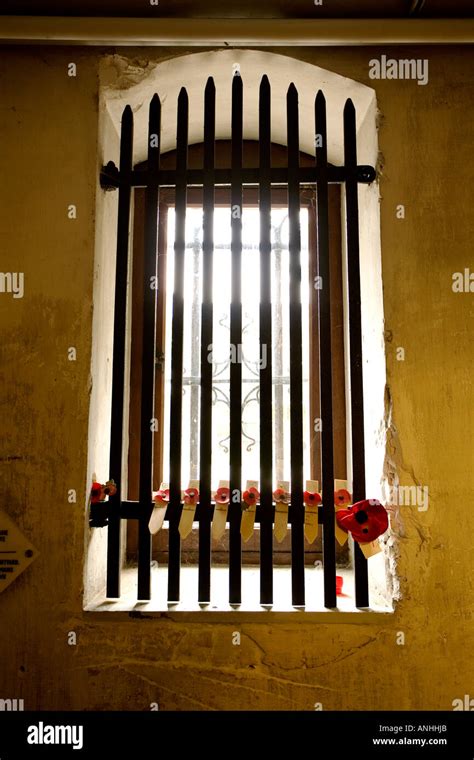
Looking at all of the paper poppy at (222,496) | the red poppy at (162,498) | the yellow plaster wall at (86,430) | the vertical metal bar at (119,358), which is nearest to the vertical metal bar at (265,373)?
the paper poppy at (222,496)

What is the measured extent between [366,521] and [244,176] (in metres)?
1.53

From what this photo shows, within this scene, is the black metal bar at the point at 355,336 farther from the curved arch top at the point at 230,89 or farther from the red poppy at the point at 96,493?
the red poppy at the point at 96,493

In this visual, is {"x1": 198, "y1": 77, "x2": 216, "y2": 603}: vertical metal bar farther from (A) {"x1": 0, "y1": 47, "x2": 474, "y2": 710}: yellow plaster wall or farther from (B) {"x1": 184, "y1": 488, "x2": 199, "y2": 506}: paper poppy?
(A) {"x1": 0, "y1": 47, "x2": 474, "y2": 710}: yellow plaster wall

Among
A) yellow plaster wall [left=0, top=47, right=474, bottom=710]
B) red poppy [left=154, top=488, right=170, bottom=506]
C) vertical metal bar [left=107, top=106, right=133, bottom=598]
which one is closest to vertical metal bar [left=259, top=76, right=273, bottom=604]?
yellow plaster wall [left=0, top=47, right=474, bottom=710]

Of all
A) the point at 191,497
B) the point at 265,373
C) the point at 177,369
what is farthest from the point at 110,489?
the point at 265,373

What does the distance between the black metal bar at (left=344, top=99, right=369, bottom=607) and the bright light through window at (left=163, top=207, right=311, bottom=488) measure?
1.87 feet

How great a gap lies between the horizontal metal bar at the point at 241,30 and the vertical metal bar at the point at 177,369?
0.80 ft

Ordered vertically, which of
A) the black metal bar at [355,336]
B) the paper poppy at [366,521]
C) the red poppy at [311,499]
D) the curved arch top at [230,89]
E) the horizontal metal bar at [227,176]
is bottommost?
the paper poppy at [366,521]

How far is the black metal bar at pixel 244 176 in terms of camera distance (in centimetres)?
220

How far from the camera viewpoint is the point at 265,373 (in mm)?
2119

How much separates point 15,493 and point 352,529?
4.32 feet

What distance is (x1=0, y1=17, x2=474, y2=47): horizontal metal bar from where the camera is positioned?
2094mm
